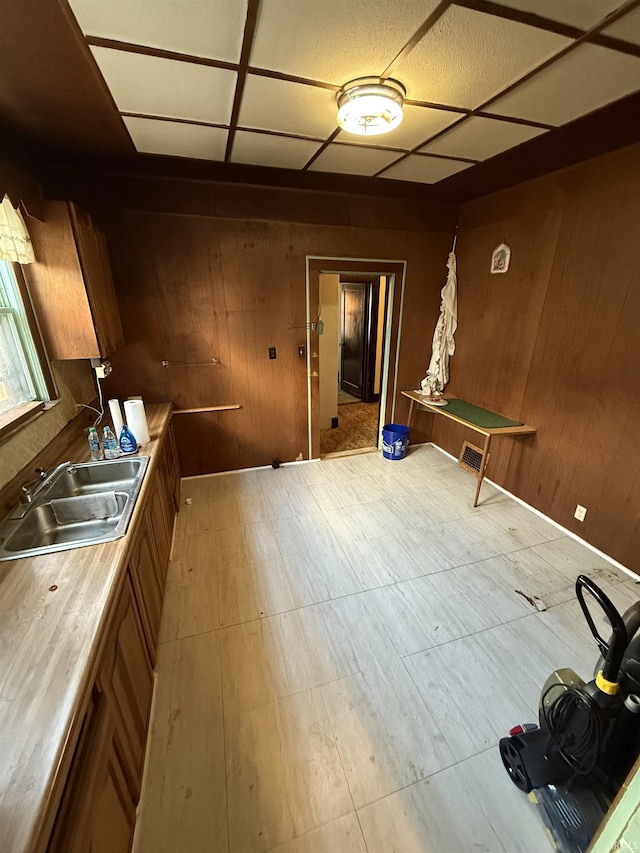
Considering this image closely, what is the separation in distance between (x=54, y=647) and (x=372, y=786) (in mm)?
1246

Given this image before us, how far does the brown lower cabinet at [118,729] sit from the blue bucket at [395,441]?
102 inches

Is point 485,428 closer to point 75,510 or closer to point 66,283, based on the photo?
point 75,510

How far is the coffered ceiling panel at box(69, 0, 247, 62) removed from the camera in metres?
1.09

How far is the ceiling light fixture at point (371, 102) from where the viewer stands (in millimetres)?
1496

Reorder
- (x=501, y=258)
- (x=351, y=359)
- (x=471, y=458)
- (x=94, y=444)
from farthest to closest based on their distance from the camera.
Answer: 1. (x=351, y=359)
2. (x=471, y=458)
3. (x=501, y=258)
4. (x=94, y=444)

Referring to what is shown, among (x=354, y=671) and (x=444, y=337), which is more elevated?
(x=444, y=337)

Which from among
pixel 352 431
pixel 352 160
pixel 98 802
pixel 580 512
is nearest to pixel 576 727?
pixel 98 802

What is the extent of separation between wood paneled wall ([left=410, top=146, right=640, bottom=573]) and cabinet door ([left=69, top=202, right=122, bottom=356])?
3.17 m

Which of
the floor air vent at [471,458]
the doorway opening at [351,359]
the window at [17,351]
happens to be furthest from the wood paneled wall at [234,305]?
the floor air vent at [471,458]

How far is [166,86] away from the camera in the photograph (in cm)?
152

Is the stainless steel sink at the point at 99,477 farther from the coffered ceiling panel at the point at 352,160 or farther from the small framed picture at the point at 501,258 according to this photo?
the small framed picture at the point at 501,258

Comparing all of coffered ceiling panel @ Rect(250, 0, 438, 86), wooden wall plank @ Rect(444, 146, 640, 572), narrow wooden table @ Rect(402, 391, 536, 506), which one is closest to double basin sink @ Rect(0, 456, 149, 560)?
coffered ceiling panel @ Rect(250, 0, 438, 86)

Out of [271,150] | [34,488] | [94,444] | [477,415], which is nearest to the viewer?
[34,488]

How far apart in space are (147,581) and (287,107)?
2412 mm
